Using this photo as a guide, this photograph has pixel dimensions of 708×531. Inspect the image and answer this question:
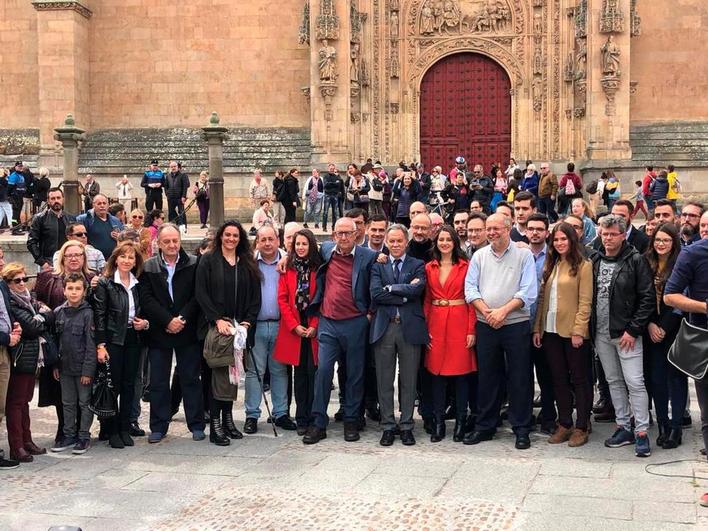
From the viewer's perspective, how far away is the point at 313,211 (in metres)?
20.9

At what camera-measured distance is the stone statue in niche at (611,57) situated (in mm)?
22766

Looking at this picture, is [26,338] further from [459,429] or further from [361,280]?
[459,429]

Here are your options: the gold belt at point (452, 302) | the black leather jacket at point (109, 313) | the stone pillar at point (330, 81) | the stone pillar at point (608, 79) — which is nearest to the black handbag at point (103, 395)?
the black leather jacket at point (109, 313)

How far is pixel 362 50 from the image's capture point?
81.5ft

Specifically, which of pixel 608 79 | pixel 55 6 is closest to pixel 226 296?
pixel 608 79

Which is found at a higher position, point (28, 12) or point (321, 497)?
point (28, 12)

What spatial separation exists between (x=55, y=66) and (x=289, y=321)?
19.6 m

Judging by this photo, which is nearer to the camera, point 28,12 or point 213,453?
point 213,453

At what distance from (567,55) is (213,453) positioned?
1954 cm

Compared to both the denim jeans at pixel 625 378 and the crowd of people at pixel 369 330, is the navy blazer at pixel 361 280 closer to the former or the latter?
the crowd of people at pixel 369 330

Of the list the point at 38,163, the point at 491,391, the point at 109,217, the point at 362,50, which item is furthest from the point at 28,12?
the point at 491,391

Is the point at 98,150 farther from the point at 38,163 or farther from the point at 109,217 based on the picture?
the point at 109,217

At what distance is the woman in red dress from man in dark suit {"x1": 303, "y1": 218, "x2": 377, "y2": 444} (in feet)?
2.01

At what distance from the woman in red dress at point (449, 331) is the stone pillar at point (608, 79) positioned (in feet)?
53.2
